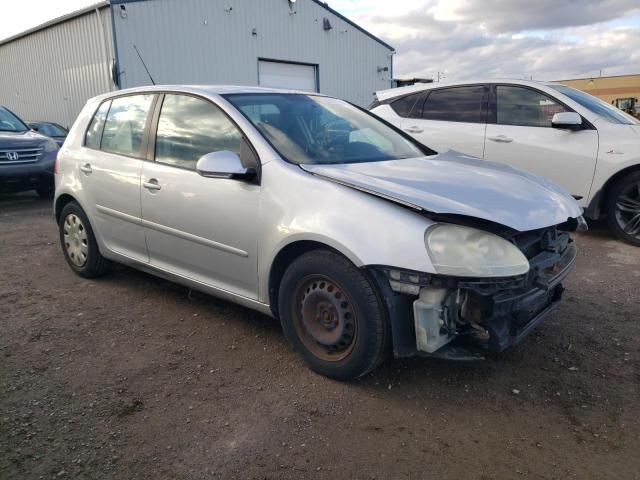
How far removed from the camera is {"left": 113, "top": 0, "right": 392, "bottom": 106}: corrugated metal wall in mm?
14211

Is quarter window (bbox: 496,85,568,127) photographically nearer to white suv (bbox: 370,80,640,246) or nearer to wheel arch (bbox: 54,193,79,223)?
white suv (bbox: 370,80,640,246)

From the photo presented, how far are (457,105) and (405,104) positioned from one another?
0.70 m

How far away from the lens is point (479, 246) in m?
2.54

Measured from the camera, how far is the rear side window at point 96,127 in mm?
4391

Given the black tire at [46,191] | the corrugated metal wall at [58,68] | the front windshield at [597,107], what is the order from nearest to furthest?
the front windshield at [597,107] → the black tire at [46,191] → the corrugated metal wall at [58,68]

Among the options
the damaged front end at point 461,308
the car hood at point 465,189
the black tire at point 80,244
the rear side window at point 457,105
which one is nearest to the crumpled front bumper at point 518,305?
the damaged front end at point 461,308

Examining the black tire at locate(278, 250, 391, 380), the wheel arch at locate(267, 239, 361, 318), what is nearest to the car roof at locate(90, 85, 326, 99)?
the wheel arch at locate(267, 239, 361, 318)

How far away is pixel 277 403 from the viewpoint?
2746 mm

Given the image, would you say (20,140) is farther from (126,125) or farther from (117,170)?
(117,170)

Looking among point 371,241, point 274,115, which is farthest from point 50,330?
point 371,241

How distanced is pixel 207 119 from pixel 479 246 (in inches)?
77.9

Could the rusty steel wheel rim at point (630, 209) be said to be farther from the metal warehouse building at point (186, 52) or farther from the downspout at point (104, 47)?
the downspout at point (104, 47)

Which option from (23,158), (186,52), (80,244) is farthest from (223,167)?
(186,52)

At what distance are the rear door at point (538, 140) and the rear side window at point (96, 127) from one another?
13.7 ft
